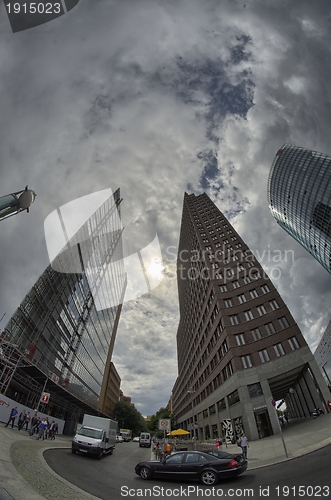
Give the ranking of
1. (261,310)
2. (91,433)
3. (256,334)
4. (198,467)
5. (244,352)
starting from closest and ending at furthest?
(198,467)
(91,433)
(244,352)
(256,334)
(261,310)

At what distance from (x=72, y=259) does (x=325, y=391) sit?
146 ft

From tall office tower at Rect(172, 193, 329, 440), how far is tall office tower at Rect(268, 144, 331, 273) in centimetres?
4565

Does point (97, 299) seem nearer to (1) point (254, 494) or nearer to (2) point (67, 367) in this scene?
(2) point (67, 367)

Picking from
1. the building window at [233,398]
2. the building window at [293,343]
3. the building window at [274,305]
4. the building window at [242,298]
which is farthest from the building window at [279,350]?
the building window at [242,298]

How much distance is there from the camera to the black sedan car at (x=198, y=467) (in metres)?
8.19

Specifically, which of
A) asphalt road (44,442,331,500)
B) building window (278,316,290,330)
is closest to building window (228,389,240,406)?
building window (278,316,290,330)

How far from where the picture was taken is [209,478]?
8.18 metres

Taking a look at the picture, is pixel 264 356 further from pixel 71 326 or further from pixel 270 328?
pixel 71 326

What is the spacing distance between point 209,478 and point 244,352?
24208 millimetres

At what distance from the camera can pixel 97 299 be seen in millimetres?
67000

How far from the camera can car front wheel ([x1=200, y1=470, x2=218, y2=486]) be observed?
8.05 metres

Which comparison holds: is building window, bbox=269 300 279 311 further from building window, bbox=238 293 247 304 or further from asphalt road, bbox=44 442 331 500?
asphalt road, bbox=44 442 331 500

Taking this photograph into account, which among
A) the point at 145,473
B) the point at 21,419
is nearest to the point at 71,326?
the point at 21,419

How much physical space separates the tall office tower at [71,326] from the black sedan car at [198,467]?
68.5 feet
